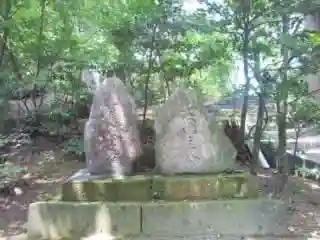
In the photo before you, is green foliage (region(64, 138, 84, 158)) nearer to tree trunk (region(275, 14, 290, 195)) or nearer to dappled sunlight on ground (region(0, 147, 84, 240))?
dappled sunlight on ground (region(0, 147, 84, 240))

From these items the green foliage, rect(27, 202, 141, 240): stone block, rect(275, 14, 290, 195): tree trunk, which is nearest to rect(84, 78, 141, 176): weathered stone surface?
rect(27, 202, 141, 240): stone block

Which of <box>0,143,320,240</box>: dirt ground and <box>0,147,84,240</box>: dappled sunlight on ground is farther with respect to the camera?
<box>0,147,84,240</box>: dappled sunlight on ground

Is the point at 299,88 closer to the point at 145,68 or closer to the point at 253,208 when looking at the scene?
the point at 253,208

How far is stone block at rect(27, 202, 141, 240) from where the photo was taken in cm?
366

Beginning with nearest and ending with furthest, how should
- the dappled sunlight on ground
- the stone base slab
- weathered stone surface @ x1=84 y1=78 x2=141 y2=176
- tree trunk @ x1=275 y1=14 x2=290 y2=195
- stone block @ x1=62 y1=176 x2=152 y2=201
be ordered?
the stone base slab
stone block @ x1=62 y1=176 x2=152 y2=201
weathered stone surface @ x1=84 y1=78 x2=141 y2=176
the dappled sunlight on ground
tree trunk @ x1=275 y1=14 x2=290 y2=195

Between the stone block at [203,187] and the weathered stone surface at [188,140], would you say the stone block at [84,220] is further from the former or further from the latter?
the weathered stone surface at [188,140]

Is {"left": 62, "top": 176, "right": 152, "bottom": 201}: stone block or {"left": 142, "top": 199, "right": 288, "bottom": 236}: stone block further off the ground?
{"left": 62, "top": 176, "right": 152, "bottom": 201}: stone block

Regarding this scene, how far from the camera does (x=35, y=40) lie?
613 cm

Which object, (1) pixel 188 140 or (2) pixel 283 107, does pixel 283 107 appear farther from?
(1) pixel 188 140

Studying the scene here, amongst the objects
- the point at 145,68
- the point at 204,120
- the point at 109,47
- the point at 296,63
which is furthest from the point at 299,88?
the point at 109,47

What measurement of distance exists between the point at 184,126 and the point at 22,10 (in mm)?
3221

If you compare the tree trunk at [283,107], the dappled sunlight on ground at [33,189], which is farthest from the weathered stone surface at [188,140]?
the dappled sunlight on ground at [33,189]

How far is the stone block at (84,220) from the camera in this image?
144 inches

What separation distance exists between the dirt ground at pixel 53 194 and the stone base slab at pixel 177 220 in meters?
0.32
